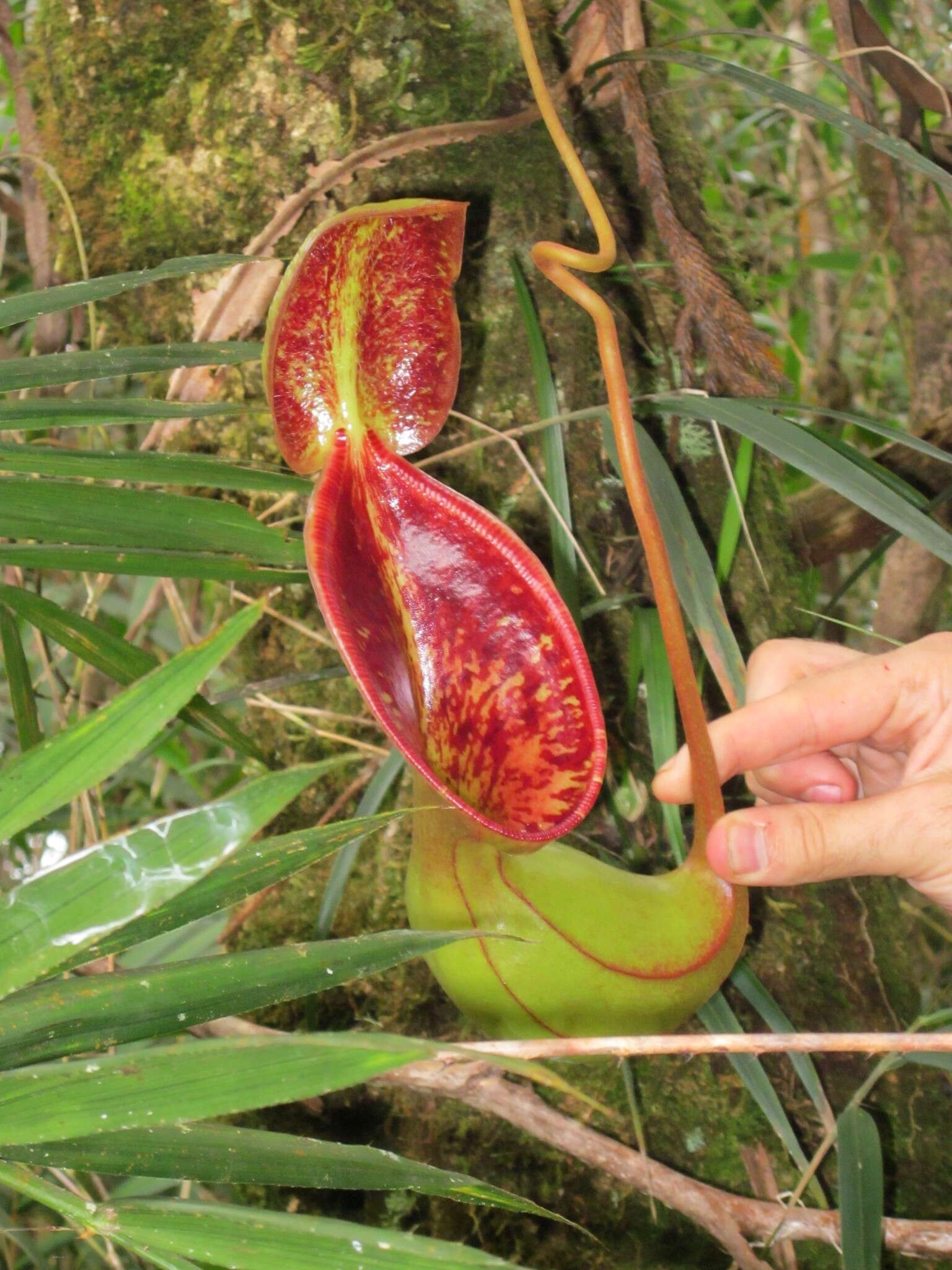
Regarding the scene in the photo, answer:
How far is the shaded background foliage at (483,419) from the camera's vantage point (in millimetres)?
948

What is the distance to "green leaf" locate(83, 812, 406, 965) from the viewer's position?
55cm

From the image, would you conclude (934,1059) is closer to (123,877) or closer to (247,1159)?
(247,1159)

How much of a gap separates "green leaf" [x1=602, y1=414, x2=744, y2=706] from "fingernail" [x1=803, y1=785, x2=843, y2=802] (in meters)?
0.13

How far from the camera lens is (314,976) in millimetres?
516

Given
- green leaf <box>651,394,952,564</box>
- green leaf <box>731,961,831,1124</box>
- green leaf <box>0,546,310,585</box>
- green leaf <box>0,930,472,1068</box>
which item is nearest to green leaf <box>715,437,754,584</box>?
green leaf <box>651,394,952,564</box>

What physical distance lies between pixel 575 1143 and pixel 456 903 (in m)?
0.32

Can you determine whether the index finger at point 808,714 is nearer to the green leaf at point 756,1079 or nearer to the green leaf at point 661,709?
the green leaf at point 661,709

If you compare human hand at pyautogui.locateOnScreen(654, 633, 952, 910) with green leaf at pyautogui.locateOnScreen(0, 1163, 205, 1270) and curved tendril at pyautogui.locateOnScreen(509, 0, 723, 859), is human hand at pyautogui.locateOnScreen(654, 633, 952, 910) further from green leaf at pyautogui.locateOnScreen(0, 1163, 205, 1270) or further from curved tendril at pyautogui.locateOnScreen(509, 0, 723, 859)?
green leaf at pyautogui.locateOnScreen(0, 1163, 205, 1270)

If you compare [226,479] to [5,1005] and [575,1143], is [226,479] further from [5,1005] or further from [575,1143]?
[575,1143]

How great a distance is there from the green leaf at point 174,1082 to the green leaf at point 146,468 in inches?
16.7

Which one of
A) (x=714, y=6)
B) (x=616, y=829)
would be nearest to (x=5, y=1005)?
(x=616, y=829)

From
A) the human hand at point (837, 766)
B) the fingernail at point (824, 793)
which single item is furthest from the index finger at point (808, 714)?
the fingernail at point (824, 793)

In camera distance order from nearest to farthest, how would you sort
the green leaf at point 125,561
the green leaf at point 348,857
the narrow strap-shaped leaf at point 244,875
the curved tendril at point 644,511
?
1. the narrow strap-shaped leaf at point 244,875
2. the curved tendril at point 644,511
3. the green leaf at point 125,561
4. the green leaf at point 348,857

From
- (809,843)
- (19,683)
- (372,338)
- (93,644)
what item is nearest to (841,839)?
(809,843)
